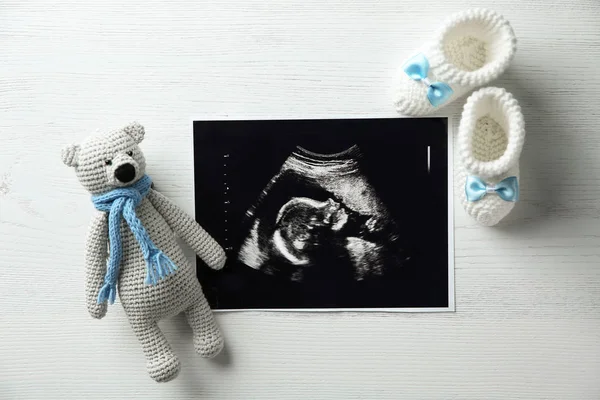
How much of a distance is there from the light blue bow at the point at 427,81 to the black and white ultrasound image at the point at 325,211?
0.06 meters

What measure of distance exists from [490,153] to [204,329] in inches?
21.1

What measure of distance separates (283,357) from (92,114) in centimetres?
52

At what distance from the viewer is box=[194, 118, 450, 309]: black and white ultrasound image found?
2.71 ft

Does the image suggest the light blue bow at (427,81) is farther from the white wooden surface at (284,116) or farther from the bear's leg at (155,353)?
the bear's leg at (155,353)

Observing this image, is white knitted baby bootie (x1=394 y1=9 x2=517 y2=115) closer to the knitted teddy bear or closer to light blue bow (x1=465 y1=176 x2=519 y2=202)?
light blue bow (x1=465 y1=176 x2=519 y2=202)

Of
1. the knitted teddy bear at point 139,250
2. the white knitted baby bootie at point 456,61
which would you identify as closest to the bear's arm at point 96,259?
the knitted teddy bear at point 139,250

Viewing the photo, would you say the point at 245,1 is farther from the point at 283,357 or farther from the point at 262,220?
the point at 283,357

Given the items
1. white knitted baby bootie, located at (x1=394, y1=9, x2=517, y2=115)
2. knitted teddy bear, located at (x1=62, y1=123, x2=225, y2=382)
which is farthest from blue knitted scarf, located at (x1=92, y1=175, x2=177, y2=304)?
white knitted baby bootie, located at (x1=394, y1=9, x2=517, y2=115)

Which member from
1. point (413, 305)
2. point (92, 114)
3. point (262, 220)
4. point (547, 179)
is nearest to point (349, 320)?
point (413, 305)

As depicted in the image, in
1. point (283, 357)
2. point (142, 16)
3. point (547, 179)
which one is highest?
point (142, 16)

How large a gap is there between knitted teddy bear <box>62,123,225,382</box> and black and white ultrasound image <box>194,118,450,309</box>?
47 mm

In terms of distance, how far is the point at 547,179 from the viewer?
83 cm

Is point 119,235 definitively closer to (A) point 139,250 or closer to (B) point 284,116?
(A) point 139,250

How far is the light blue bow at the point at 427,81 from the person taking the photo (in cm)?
76
